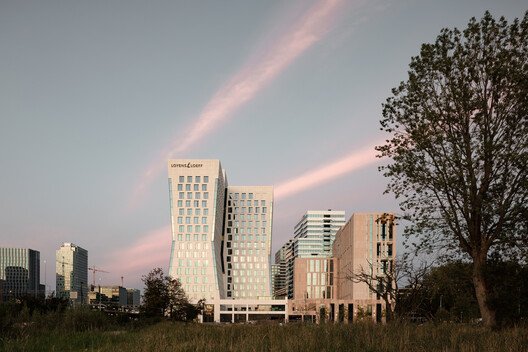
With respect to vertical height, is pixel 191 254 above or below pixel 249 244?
below

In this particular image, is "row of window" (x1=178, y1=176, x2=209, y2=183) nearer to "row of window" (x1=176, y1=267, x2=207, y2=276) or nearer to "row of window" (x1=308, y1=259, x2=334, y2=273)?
"row of window" (x1=176, y1=267, x2=207, y2=276)

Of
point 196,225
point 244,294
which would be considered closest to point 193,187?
point 196,225

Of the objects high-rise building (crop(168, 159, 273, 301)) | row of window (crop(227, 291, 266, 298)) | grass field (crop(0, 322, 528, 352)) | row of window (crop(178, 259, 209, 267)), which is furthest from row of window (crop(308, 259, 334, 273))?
grass field (crop(0, 322, 528, 352))

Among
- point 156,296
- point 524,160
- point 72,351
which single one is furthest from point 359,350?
point 156,296

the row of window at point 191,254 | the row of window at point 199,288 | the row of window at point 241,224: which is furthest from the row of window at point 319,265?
the row of window at point 191,254

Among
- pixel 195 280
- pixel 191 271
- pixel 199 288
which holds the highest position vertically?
pixel 191 271

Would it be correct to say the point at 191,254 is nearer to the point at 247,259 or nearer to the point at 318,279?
the point at 247,259

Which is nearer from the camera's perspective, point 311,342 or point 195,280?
point 311,342

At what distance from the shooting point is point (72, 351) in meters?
11.4

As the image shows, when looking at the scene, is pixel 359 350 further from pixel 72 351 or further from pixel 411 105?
pixel 411 105

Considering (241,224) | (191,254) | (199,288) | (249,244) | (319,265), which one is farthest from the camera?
(241,224)

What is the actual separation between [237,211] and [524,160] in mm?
156361

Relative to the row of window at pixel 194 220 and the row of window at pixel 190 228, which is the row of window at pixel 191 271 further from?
the row of window at pixel 194 220

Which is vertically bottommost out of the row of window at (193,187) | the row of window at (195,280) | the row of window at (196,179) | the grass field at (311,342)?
the row of window at (195,280)
